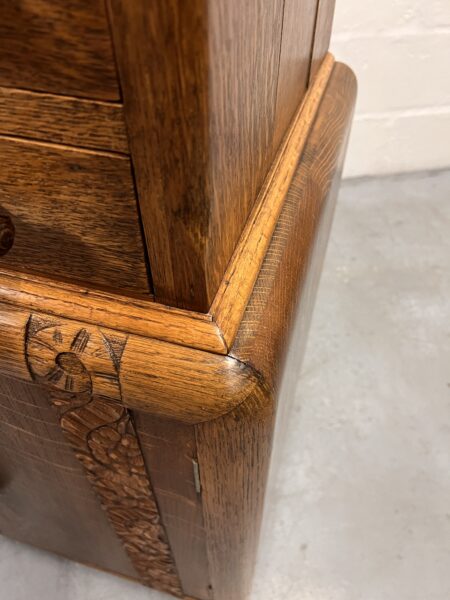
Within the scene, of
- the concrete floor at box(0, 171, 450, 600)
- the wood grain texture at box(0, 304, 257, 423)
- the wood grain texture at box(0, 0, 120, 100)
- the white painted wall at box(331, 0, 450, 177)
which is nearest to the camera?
the wood grain texture at box(0, 0, 120, 100)

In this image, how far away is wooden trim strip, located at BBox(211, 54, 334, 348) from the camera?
384mm

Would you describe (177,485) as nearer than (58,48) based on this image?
No

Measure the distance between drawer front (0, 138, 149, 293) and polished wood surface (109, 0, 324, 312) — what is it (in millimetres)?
16

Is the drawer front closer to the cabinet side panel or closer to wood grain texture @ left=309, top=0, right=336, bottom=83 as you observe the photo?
the cabinet side panel

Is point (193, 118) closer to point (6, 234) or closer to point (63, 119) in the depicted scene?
point (63, 119)

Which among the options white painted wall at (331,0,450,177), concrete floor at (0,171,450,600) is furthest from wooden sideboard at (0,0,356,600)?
white painted wall at (331,0,450,177)

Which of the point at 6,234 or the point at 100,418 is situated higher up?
the point at 6,234

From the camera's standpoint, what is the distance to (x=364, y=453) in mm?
1056

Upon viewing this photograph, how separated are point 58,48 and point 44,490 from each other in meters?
0.54

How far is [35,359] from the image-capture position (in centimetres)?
40

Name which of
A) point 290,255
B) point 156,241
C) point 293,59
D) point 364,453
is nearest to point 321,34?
point 293,59

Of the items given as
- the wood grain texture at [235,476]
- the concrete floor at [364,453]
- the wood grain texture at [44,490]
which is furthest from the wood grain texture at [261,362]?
the concrete floor at [364,453]

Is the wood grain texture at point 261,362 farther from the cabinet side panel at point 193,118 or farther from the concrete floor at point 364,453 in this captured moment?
the concrete floor at point 364,453

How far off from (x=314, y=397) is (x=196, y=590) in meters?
0.47
